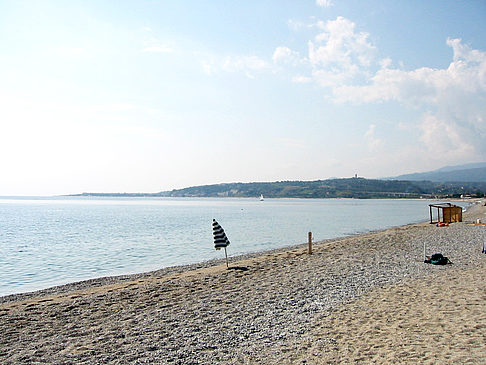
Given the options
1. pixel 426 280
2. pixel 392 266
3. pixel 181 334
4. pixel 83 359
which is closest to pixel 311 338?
pixel 181 334

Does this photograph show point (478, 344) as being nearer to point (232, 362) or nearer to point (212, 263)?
point (232, 362)

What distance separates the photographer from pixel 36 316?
904 centimetres

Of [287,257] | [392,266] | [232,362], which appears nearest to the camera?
[232,362]

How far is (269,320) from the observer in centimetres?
789

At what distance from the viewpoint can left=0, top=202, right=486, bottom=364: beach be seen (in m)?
6.08

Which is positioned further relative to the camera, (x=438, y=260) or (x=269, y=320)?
(x=438, y=260)

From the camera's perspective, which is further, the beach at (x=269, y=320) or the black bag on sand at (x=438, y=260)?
the black bag on sand at (x=438, y=260)

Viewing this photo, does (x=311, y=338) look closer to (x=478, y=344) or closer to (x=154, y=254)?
(x=478, y=344)

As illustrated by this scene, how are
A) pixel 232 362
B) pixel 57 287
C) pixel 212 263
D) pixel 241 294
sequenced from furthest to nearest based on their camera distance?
pixel 212 263
pixel 57 287
pixel 241 294
pixel 232 362

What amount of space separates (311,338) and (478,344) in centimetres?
245

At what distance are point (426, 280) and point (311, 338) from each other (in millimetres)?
5815

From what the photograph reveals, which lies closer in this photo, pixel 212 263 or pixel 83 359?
pixel 83 359

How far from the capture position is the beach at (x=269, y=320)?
6082 mm

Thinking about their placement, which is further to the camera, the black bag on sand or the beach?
the black bag on sand
